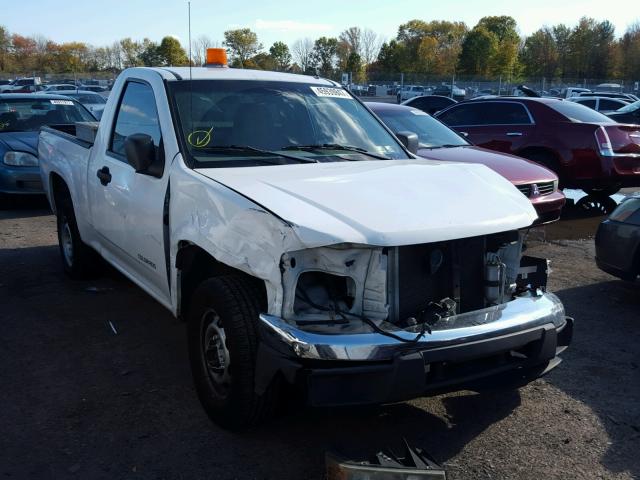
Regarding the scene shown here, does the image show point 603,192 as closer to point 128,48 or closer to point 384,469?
point 384,469

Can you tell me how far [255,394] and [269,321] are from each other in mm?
466

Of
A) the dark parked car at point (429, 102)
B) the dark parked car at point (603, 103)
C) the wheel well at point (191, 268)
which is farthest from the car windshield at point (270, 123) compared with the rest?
the dark parked car at point (603, 103)

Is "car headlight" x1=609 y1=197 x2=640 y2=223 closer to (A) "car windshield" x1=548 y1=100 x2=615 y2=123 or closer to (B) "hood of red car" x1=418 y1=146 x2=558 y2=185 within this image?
(B) "hood of red car" x1=418 y1=146 x2=558 y2=185

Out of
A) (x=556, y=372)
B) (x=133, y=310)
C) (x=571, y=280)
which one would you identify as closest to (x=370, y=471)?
(x=556, y=372)

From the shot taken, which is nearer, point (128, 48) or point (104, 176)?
point (104, 176)

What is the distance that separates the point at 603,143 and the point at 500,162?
2868 millimetres

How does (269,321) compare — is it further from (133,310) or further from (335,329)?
(133,310)

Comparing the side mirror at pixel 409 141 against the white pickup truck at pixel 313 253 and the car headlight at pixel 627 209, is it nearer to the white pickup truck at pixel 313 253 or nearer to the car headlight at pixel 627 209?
the white pickup truck at pixel 313 253

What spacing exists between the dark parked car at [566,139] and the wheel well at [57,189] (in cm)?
699

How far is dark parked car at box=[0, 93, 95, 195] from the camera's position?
975 cm

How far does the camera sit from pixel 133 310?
5547mm

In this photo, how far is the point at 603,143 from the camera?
1010cm

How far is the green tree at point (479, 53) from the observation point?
8600 cm

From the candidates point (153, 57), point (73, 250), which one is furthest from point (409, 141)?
point (153, 57)
